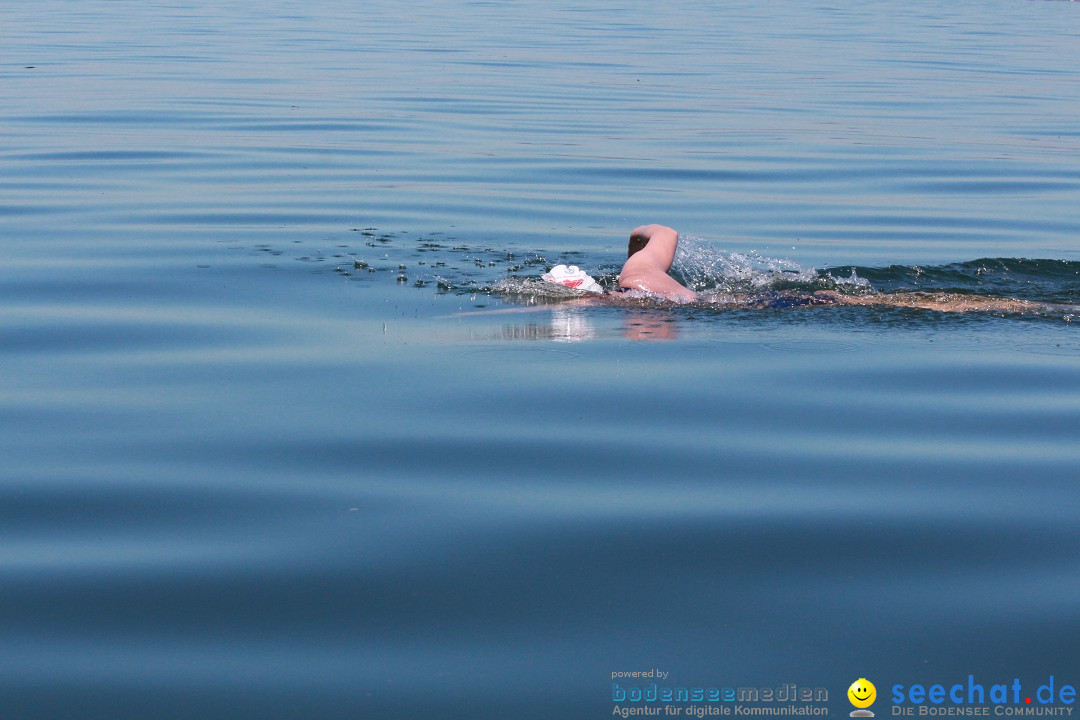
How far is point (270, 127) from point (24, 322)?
38.9 feet

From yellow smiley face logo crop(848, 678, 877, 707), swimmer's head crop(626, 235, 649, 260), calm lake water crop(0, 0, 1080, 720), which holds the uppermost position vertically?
swimmer's head crop(626, 235, 649, 260)

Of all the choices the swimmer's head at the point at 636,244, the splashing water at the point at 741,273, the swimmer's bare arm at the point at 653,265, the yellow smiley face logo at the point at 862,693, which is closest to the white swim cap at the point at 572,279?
the swimmer's bare arm at the point at 653,265

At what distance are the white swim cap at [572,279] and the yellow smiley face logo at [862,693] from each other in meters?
5.93

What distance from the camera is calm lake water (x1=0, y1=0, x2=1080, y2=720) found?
4.52m

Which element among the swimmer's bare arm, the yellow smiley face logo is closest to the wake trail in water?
the swimmer's bare arm

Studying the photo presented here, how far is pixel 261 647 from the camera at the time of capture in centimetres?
451

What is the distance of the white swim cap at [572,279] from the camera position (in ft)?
33.1

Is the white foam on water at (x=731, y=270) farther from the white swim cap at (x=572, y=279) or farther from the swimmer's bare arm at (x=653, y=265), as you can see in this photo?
the white swim cap at (x=572, y=279)

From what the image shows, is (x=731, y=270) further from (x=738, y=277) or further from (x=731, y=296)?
(x=731, y=296)

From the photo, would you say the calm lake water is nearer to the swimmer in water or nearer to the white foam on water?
the white foam on water

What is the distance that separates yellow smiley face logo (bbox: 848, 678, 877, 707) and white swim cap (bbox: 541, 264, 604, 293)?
19.5 feet

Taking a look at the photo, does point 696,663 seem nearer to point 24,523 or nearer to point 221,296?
point 24,523

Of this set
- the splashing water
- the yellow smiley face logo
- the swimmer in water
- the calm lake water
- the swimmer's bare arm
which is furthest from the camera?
the splashing water

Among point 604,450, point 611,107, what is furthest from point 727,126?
point 604,450
